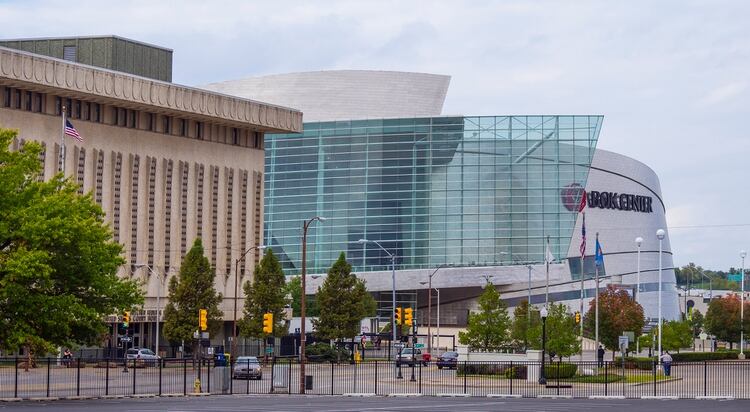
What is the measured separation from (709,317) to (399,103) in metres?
48.0

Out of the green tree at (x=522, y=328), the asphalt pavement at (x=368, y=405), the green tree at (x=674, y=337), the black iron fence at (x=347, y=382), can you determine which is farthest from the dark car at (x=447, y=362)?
the asphalt pavement at (x=368, y=405)

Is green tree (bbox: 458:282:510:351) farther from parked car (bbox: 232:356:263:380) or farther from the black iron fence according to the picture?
parked car (bbox: 232:356:263:380)

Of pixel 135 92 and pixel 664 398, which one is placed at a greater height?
pixel 135 92

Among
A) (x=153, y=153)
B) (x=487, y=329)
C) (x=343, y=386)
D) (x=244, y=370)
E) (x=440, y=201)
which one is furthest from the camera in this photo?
(x=440, y=201)

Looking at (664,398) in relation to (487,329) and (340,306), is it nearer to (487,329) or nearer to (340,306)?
(487,329)

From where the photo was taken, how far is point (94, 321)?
53219 millimetres

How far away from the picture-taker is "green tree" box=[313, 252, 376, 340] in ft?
347

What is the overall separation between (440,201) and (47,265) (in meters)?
103

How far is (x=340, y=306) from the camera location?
106 meters

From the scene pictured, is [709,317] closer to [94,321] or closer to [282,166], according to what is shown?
[282,166]

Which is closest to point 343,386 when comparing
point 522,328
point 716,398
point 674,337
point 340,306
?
point 716,398

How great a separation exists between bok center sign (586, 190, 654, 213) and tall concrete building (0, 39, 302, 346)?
169 ft

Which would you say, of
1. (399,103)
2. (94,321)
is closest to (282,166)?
(399,103)

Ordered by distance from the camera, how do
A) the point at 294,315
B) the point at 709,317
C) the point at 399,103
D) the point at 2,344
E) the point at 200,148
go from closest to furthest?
the point at 2,344, the point at 200,148, the point at 709,317, the point at 294,315, the point at 399,103
